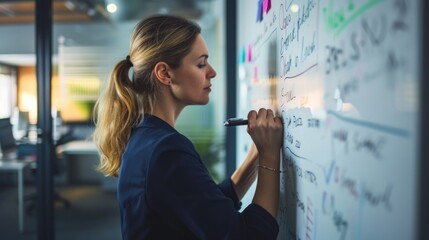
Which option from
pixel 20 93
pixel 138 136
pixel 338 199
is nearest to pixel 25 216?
pixel 20 93

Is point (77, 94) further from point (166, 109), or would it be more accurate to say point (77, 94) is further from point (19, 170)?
point (166, 109)

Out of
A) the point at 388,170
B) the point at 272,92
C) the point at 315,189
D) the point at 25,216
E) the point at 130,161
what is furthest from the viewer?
the point at 25,216

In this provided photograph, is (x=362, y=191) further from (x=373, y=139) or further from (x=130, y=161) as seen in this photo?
(x=130, y=161)

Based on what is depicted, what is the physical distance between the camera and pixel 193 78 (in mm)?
977

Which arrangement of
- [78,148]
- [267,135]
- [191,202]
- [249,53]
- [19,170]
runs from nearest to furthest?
[191,202] < [267,135] < [249,53] < [19,170] < [78,148]

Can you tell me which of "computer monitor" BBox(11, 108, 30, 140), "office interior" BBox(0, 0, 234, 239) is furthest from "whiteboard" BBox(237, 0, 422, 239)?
"computer monitor" BBox(11, 108, 30, 140)

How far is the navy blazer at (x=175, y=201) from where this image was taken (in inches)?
29.2

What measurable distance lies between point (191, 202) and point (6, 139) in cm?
269

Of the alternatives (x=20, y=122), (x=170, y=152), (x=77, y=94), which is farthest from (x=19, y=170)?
(x=170, y=152)

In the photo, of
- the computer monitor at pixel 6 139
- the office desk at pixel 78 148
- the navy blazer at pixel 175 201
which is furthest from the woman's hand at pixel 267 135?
the computer monitor at pixel 6 139

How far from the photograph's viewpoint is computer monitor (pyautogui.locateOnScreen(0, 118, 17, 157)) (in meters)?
2.78

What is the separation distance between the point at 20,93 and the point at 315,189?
8.49ft

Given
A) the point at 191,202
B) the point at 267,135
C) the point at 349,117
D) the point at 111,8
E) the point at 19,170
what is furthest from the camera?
the point at 19,170

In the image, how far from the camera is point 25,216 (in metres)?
2.87
